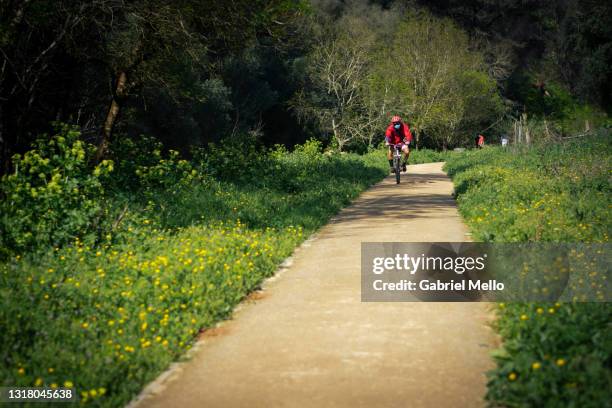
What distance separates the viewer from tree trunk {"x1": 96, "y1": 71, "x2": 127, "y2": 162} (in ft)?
51.9

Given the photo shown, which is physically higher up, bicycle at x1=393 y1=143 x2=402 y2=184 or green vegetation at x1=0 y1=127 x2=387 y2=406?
bicycle at x1=393 y1=143 x2=402 y2=184

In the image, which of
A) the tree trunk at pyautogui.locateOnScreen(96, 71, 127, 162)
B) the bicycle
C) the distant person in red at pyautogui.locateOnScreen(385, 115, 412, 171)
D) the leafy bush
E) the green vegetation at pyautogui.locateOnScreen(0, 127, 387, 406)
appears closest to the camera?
the green vegetation at pyautogui.locateOnScreen(0, 127, 387, 406)

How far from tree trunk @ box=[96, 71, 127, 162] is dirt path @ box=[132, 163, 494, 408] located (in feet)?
26.2

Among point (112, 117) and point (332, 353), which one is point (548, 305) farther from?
point (112, 117)

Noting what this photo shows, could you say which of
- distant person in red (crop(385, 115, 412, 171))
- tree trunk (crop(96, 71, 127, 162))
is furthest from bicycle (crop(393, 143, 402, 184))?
tree trunk (crop(96, 71, 127, 162))

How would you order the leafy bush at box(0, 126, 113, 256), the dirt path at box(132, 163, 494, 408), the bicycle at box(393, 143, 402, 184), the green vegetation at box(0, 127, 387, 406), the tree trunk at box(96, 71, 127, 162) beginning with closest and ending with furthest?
1. the dirt path at box(132, 163, 494, 408)
2. the green vegetation at box(0, 127, 387, 406)
3. the leafy bush at box(0, 126, 113, 256)
4. the tree trunk at box(96, 71, 127, 162)
5. the bicycle at box(393, 143, 402, 184)

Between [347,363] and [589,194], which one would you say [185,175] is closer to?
[589,194]

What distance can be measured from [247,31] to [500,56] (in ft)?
157

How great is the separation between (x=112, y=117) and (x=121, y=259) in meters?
7.99

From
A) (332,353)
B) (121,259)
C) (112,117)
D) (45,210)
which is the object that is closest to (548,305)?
(332,353)

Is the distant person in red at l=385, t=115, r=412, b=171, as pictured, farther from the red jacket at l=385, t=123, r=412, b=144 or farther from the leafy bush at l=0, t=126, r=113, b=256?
the leafy bush at l=0, t=126, r=113, b=256

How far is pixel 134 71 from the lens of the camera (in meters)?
16.1

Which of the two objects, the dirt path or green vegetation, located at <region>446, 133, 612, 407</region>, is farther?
the dirt path

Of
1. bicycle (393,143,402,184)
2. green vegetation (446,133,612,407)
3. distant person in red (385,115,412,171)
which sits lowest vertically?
green vegetation (446,133,612,407)
